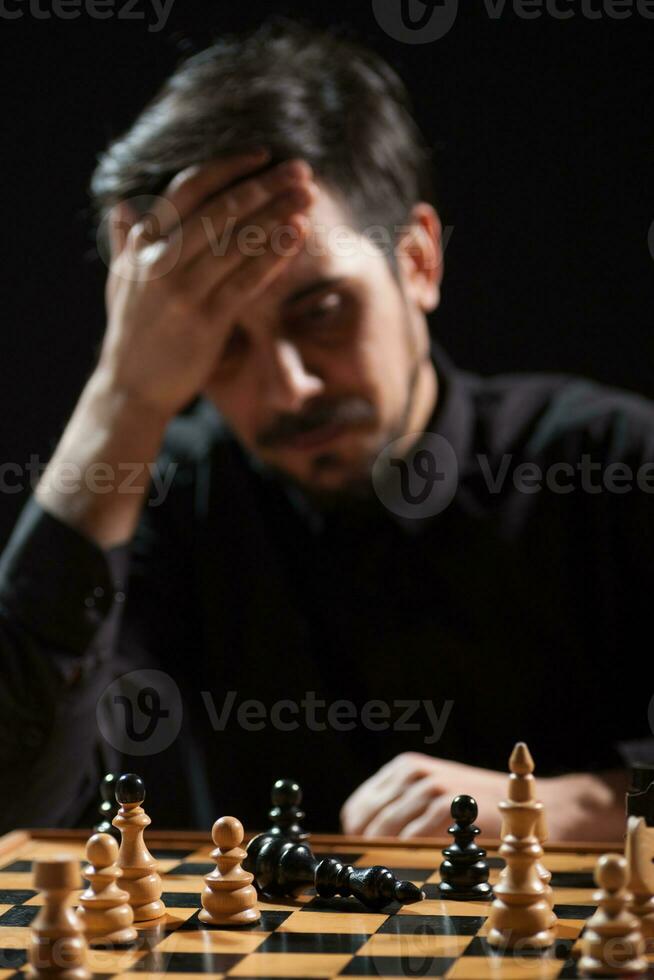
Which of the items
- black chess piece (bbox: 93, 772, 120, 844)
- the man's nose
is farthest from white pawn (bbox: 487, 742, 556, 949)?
the man's nose

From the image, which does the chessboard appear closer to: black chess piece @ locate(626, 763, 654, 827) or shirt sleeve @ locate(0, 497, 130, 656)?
black chess piece @ locate(626, 763, 654, 827)

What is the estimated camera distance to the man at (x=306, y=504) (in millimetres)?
2760

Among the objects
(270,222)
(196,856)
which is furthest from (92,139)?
(196,856)

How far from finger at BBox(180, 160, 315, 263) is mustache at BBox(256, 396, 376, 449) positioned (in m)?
0.42

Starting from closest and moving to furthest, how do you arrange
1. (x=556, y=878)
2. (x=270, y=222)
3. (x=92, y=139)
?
(x=556, y=878) → (x=270, y=222) → (x=92, y=139)

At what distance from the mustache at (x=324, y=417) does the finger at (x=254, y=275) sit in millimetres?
270

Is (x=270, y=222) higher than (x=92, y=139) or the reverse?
the reverse

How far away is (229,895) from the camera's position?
1.59 metres

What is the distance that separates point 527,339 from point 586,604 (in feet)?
2.02

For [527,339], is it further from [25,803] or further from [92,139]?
[25,803]

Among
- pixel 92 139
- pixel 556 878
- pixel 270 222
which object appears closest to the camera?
pixel 556 878

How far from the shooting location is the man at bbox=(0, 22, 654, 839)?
109 inches

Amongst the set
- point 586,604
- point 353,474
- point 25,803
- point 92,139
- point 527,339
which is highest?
point 92,139

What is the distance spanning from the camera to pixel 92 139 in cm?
302
